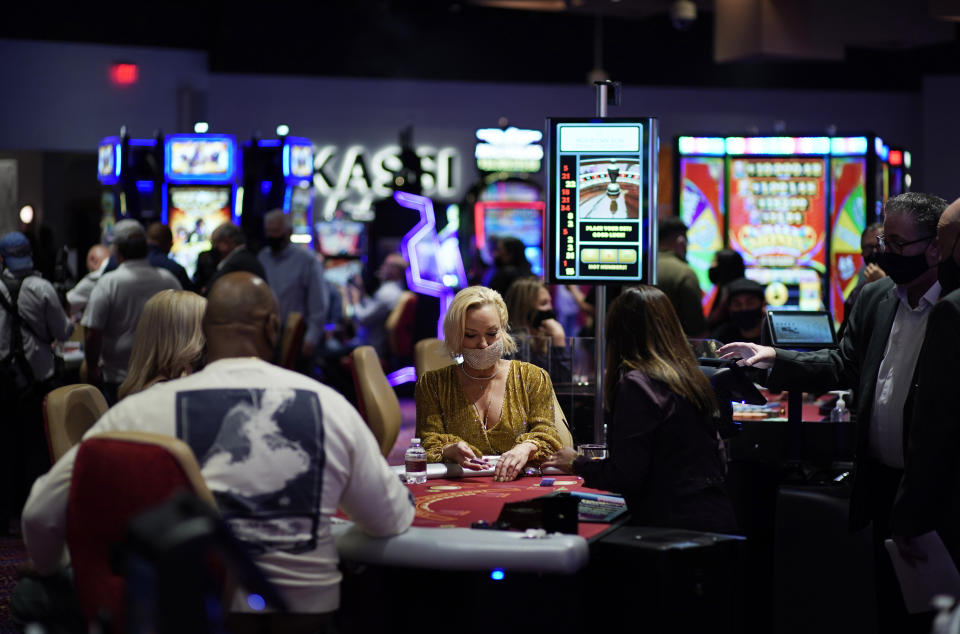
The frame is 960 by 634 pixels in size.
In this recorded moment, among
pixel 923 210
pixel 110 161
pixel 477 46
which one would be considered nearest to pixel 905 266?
pixel 923 210

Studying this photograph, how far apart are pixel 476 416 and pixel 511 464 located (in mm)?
347

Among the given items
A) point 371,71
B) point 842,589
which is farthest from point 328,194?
point 842,589

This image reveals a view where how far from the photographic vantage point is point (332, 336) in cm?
1160

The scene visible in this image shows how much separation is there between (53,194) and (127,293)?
25.6 feet

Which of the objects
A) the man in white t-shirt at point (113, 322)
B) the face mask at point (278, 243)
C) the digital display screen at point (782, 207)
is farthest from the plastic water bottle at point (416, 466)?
the digital display screen at point (782, 207)

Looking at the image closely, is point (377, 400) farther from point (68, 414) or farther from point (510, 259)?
point (510, 259)

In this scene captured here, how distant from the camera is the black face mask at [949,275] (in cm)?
311

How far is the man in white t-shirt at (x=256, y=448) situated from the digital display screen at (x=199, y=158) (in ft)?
30.2

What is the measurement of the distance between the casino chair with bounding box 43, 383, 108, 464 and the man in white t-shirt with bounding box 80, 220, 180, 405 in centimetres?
321

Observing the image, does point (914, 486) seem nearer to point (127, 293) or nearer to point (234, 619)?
point (234, 619)

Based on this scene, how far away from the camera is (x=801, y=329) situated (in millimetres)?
4500

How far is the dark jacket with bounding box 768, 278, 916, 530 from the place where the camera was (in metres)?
3.45

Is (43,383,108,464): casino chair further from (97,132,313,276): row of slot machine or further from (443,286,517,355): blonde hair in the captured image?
(97,132,313,276): row of slot machine

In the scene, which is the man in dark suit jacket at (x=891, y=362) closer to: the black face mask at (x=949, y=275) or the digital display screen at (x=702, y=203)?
the black face mask at (x=949, y=275)
